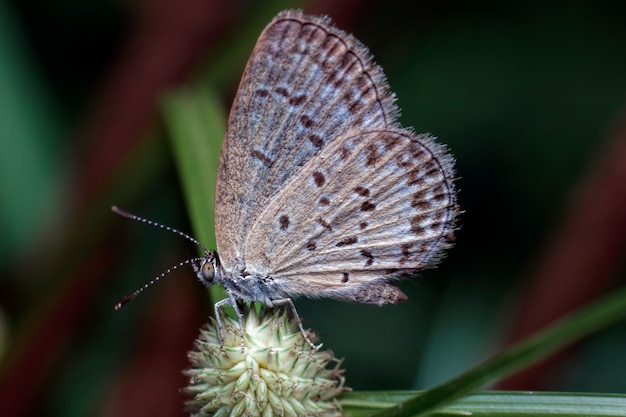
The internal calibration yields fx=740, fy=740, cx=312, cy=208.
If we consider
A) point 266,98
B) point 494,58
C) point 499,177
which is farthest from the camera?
point 494,58

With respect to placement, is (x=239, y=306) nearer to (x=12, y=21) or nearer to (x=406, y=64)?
(x=406, y=64)

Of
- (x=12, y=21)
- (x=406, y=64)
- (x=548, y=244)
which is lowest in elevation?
(x=548, y=244)

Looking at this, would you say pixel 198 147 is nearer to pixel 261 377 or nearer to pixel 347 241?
pixel 347 241

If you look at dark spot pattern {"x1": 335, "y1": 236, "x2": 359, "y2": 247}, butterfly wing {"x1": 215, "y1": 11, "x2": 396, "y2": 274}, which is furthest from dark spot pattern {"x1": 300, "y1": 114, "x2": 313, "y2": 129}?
dark spot pattern {"x1": 335, "y1": 236, "x2": 359, "y2": 247}

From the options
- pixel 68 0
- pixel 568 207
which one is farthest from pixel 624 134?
pixel 68 0

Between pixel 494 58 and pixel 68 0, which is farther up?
pixel 68 0

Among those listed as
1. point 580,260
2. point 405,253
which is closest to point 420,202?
point 405,253

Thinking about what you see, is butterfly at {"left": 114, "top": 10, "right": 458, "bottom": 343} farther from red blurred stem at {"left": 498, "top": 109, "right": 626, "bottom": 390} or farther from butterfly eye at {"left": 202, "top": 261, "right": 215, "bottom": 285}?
red blurred stem at {"left": 498, "top": 109, "right": 626, "bottom": 390}
